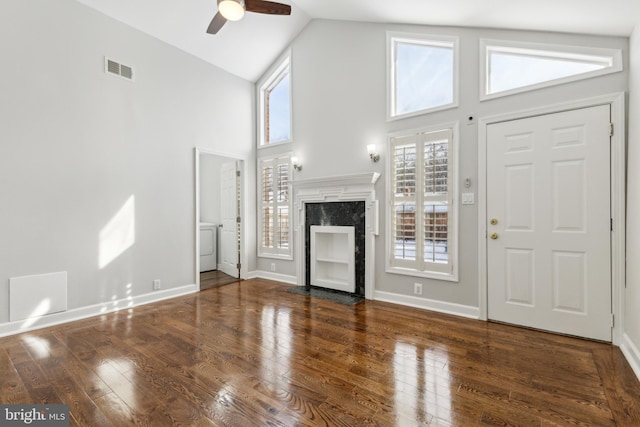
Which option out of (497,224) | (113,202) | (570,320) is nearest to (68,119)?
(113,202)

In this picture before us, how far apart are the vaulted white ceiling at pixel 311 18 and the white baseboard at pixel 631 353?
8.62 ft

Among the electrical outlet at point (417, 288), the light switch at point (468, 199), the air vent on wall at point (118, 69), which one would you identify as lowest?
the electrical outlet at point (417, 288)

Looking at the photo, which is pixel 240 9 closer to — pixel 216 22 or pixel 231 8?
pixel 231 8

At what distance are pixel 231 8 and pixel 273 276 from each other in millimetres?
4107

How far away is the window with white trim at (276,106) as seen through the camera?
5445 mm

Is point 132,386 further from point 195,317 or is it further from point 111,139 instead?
point 111,139

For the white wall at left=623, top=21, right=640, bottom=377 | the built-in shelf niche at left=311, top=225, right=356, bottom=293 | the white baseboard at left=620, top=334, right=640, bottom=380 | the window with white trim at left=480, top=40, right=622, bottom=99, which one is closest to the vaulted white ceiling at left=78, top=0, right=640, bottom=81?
the window with white trim at left=480, top=40, right=622, bottom=99

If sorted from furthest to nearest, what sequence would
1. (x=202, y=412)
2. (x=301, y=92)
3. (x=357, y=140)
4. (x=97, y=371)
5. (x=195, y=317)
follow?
(x=301, y=92), (x=357, y=140), (x=195, y=317), (x=97, y=371), (x=202, y=412)

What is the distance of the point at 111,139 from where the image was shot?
151 inches

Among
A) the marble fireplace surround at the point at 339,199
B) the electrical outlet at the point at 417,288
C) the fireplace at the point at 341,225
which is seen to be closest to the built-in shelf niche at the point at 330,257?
the fireplace at the point at 341,225

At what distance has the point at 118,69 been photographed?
391 cm

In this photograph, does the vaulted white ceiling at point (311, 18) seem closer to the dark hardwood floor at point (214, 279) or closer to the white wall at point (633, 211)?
the white wall at point (633, 211)

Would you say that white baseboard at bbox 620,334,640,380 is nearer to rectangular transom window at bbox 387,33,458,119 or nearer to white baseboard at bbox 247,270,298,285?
rectangular transom window at bbox 387,33,458,119

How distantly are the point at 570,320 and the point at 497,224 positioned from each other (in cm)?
111
